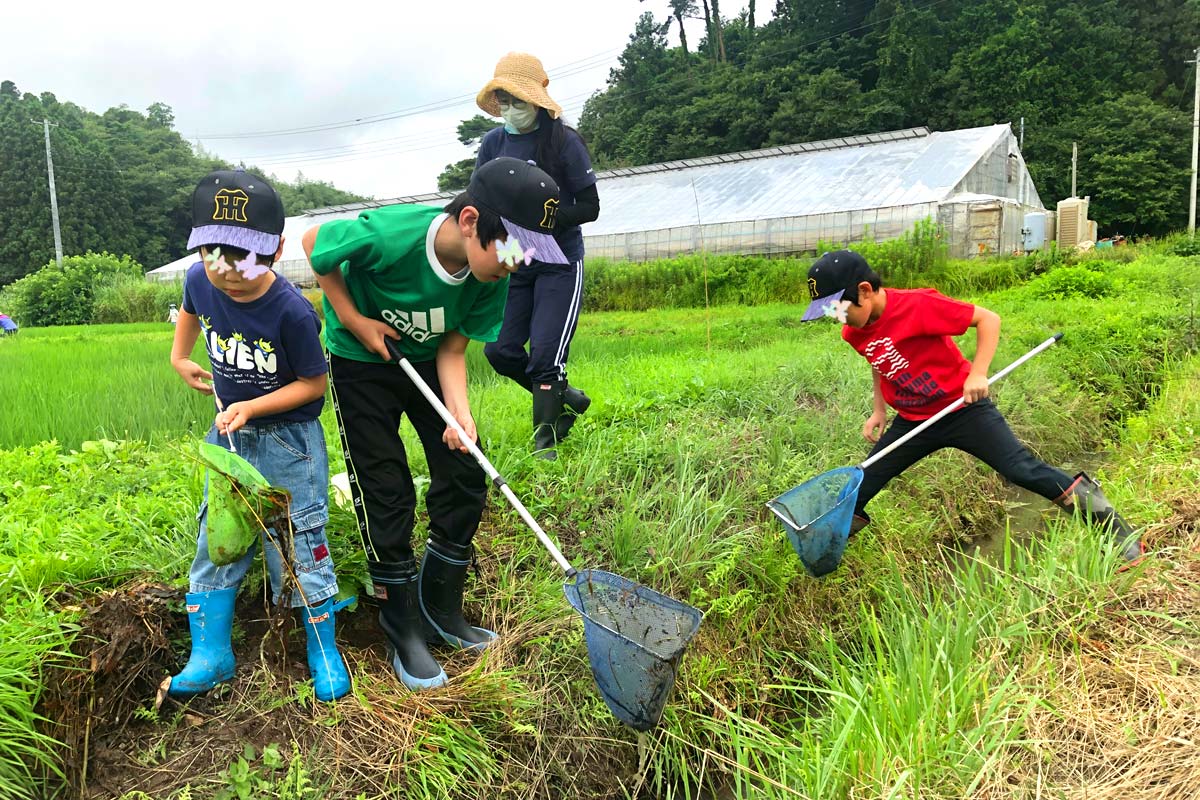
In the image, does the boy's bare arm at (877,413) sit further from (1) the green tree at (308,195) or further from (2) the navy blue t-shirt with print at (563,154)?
(1) the green tree at (308,195)

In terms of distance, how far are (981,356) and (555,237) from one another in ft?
5.80

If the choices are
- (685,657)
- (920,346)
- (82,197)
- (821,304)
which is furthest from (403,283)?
(82,197)

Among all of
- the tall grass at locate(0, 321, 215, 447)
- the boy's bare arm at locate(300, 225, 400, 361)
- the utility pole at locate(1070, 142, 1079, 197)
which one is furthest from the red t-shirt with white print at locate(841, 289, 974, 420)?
the utility pole at locate(1070, 142, 1079, 197)

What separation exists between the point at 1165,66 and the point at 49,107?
52.8 meters

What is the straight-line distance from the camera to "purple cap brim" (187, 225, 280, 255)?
1790 mm

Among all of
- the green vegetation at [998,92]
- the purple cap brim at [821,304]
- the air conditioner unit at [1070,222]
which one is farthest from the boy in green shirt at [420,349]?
the green vegetation at [998,92]

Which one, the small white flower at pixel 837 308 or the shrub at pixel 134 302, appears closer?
the small white flower at pixel 837 308

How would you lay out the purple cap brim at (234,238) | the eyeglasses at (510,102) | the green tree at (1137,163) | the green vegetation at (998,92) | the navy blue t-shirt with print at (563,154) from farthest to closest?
1. the green vegetation at (998,92)
2. the green tree at (1137,163)
3. the navy blue t-shirt with print at (563,154)
4. the eyeglasses at (510,102)
5. the purple cap brim at (234,238)

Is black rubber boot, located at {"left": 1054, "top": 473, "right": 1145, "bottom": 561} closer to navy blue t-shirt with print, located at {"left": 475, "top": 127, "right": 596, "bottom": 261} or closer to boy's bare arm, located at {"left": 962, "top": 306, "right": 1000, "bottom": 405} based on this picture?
boy's bare arm, located at {"left": 962, "top": 306, "right": 1000, "bottom": 405}

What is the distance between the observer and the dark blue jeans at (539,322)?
327 centimetres

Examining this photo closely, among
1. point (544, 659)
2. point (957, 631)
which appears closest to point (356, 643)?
point (544, 659)

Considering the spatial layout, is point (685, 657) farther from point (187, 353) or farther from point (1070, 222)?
point (1070, 222)

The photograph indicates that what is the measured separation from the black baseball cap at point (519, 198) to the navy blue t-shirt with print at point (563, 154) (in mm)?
1287

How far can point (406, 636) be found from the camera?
2178mm
